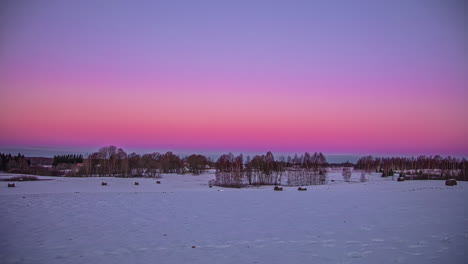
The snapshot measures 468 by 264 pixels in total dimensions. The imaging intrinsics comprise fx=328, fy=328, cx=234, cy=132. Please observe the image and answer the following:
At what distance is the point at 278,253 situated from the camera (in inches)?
314

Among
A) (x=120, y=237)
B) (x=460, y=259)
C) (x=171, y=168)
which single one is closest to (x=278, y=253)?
(x=460, y=259)

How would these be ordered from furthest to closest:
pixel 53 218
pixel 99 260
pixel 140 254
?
pixel 53 218 → pixel 140 254 → pixel 99 260

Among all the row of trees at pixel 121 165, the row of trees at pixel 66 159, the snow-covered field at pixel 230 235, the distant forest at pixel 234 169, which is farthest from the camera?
the row of trees at pixel 66 159

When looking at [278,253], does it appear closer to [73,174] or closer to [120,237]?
[120,237]

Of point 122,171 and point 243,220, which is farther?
point 122,171

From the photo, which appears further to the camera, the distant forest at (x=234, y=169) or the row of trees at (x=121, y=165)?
the row of trees at (x=121, y=165)

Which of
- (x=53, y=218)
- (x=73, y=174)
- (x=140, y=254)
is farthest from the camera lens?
(x=73, y=174)

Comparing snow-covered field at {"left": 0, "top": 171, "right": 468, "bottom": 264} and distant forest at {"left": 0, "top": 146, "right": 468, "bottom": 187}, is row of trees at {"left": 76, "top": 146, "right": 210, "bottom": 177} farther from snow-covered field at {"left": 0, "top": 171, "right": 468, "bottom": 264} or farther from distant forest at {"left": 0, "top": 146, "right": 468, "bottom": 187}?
snow-covered field at {"left": 0, "top": 171, "right": 468, "bottom": 264}

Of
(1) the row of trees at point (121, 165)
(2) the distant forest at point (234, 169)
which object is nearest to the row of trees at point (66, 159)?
(2) the distant forest at point (234, 169)

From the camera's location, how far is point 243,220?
1261cm

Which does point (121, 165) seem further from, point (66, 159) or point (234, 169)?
point (66, 159)

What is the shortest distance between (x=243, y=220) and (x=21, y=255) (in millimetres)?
7313

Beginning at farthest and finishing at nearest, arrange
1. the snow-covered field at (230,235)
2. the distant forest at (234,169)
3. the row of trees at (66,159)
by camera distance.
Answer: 1. the row of trees at (66,159)
2. the distant forest at (234,169)
3. the snow-covered field at (230,235)

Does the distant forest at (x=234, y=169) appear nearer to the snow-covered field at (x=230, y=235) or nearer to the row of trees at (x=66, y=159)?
the row of trees at (x=66, y=159)
